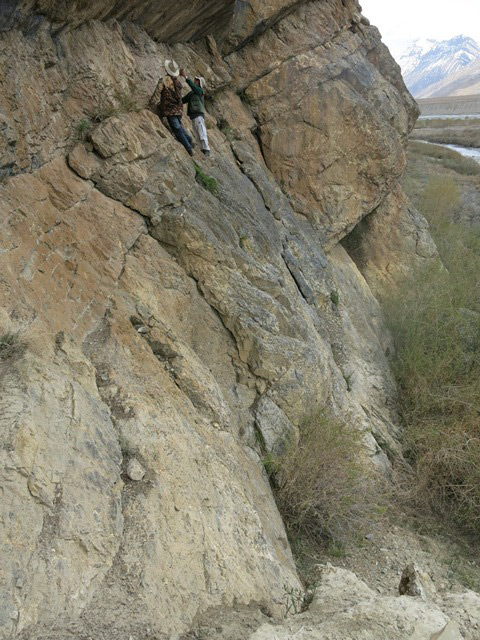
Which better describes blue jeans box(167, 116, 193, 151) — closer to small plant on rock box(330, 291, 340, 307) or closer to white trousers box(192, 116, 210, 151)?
white trousers box(192, 116, 210, 151)

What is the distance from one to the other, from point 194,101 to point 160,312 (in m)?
3.48

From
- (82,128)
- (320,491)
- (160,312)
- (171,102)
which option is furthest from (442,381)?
(82,128)

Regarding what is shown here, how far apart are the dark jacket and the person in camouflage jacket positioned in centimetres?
45

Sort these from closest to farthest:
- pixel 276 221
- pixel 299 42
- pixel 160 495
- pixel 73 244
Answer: pixel 160 495
pixel 73 244
pixel 276 221
pixel 299 42

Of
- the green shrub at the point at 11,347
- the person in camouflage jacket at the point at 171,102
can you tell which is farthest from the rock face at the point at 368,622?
the person in camouflage jacket at the point at 171,102

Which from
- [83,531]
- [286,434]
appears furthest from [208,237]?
[83,531]

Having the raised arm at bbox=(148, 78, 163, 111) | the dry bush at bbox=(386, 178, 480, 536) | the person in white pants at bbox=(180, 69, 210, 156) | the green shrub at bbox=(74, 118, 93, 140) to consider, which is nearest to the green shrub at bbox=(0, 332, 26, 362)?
the green shrub at bbox=(74, 118, 93, 140)

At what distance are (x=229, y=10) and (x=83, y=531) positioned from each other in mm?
7304

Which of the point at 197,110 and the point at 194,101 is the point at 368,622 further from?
the point at 194,101

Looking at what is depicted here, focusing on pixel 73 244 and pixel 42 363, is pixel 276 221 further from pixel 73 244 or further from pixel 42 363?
pixel 42 363

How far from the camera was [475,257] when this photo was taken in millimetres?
11891

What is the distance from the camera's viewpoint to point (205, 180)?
6.32 m

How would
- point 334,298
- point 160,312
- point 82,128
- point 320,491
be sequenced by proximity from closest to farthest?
point 160,312 < point 82,128 < point 320,491 < point 334,298

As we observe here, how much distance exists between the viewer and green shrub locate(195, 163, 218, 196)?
629 centimetres
